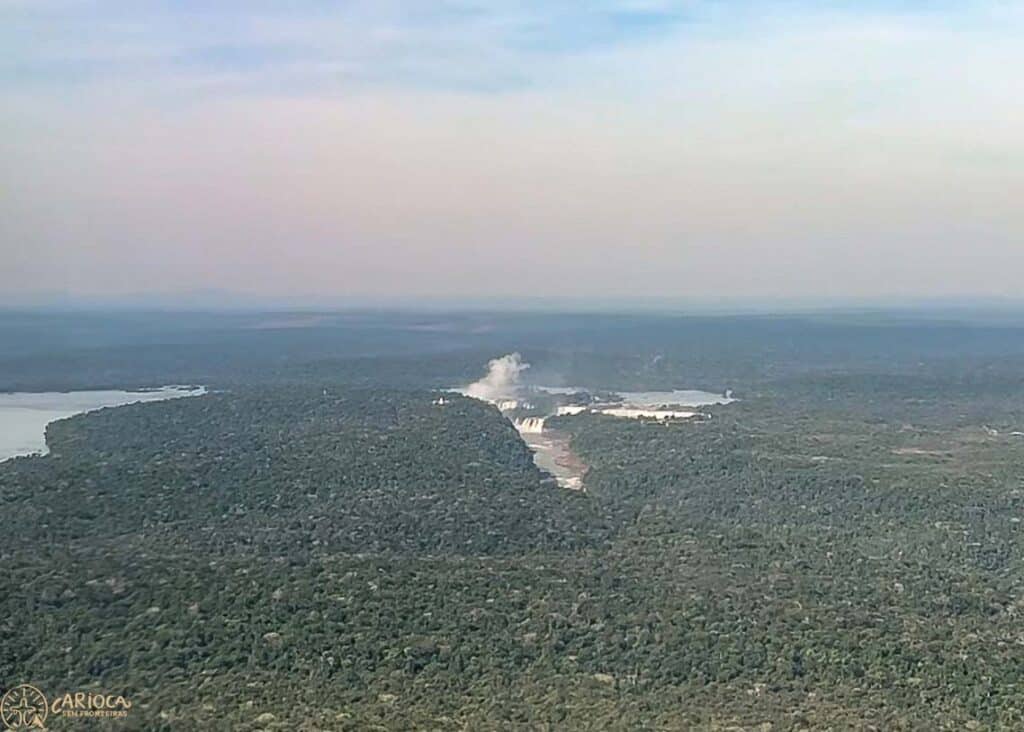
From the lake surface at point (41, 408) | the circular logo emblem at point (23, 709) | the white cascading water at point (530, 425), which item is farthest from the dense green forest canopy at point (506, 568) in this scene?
the lake surface at point (41, 408)

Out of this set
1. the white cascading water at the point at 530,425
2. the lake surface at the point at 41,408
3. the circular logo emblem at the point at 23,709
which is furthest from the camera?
the white cascading water at the point at 530,425

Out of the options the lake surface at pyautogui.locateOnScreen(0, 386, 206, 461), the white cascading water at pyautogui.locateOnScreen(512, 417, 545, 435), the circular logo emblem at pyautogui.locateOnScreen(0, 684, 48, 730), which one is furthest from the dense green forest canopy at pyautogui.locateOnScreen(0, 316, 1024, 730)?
the lake surface at pyautogui.locateOnScreen(0, 386, 206, 461)

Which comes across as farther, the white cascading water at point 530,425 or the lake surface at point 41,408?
the white cascading water at point 530,425

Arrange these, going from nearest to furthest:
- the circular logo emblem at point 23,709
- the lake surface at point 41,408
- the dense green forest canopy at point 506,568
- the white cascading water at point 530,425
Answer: the circular logo emblem at point 23,709
the dense green forest canopy at point 506,568
the lake surface at point 41,408
the white cascading water at point 530,425

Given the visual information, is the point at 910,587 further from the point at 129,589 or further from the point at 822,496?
the point at 129,589

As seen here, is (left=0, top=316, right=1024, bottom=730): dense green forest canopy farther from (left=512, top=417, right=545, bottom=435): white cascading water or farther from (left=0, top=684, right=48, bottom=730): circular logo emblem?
(left=512, top=417, right=545, bottom=435): white cascading water

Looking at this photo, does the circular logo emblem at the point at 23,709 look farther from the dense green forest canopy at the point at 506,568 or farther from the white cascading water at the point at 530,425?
the white cascading water at the point at 530,425

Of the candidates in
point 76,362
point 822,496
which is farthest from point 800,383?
point 76,362

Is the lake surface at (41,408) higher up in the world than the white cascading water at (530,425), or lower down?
higher up
